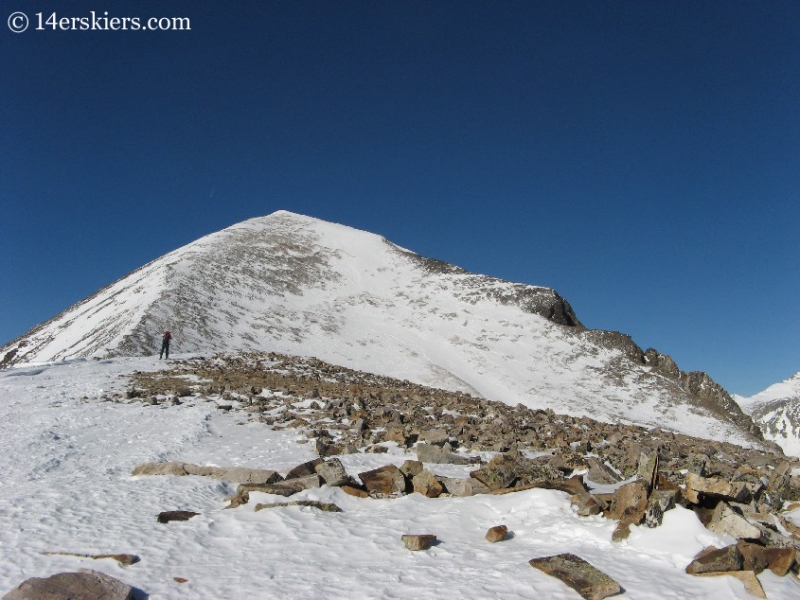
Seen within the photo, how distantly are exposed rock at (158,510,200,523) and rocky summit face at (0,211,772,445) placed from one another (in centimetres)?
2750

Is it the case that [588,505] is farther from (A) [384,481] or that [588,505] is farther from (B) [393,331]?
(B) [393,331]

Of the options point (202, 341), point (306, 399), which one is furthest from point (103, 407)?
point (202, 341)

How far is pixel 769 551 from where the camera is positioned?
23.1 ft

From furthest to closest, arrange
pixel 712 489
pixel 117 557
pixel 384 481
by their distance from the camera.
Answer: pixel 384 481 < pixel 712 489 < pixel 117 557

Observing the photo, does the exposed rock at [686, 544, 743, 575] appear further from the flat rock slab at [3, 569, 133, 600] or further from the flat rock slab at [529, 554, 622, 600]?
the flat rock slab at [3, 569, 133, 600]

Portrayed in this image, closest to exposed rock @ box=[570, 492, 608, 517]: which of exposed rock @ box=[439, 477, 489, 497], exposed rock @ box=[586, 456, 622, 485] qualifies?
exposed rock @ box=[439, 477, 489, 497]

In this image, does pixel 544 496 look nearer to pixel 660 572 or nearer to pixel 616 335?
pixel 660 572

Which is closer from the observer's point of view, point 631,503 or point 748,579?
point 748,579

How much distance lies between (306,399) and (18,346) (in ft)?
143

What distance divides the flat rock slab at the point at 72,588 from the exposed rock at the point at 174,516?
254cm

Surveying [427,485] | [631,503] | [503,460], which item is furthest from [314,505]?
[631,503]

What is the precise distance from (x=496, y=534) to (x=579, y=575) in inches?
70.7

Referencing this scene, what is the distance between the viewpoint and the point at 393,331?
200 ft

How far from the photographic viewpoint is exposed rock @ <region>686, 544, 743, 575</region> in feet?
22.4
